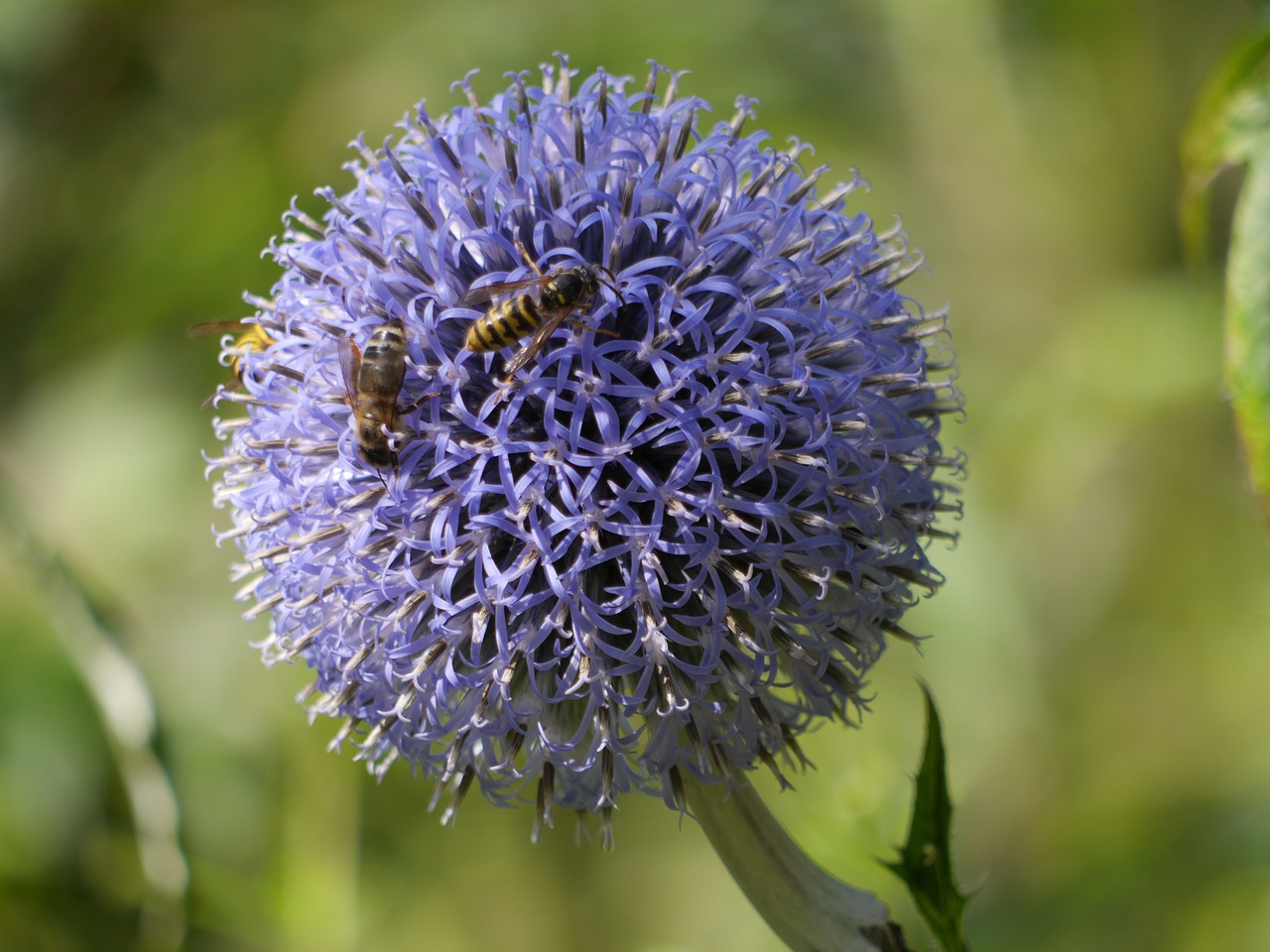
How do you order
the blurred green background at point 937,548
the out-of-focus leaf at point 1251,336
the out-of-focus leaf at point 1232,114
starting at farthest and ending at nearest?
the blurred green background at point 937,548
the out-of-focus leaf at point 1232,114
the out-of-focus leaf at point 1251,336

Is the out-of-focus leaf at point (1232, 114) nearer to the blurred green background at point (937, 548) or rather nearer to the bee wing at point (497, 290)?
the bee wing at point (497, 290)

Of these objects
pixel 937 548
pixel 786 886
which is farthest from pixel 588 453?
pixel 937 548

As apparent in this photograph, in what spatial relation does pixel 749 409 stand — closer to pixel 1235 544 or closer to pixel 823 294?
pixel 823 294

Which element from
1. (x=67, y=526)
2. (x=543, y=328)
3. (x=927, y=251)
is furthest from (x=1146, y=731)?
(x=67, y=526)

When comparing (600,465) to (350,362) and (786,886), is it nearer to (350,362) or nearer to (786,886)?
(350,362)

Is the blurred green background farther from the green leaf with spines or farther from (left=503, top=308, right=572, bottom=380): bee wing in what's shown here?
(left=503, top=308, right=572, bottom=380): bee wing

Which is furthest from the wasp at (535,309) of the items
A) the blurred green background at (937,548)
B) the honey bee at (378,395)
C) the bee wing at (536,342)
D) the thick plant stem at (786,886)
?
the blurred green background at (937,548)
